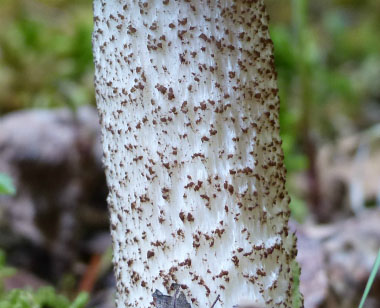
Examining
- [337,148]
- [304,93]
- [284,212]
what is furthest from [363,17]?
[284,212]

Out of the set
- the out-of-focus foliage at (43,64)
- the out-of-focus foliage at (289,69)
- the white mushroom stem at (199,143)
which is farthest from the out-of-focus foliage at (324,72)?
the white mushroom stem at (199,143)

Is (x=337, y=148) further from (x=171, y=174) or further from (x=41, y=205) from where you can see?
(x=171, y=174)

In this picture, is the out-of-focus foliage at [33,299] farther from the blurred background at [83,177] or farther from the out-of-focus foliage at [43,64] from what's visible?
the out-of-focus foliage at [43,64]

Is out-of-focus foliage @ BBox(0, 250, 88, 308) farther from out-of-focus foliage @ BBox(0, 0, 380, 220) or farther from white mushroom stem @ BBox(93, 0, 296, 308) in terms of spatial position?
out-of-focus foliage @ BBox(0, 0, 380, 220)

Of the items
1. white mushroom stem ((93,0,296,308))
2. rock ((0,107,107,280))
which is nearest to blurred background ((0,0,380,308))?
rock ((0,107,107,280))

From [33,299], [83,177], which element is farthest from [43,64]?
[33,299]

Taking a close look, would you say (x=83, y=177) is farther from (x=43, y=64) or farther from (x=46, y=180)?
(x=43, y=64)
